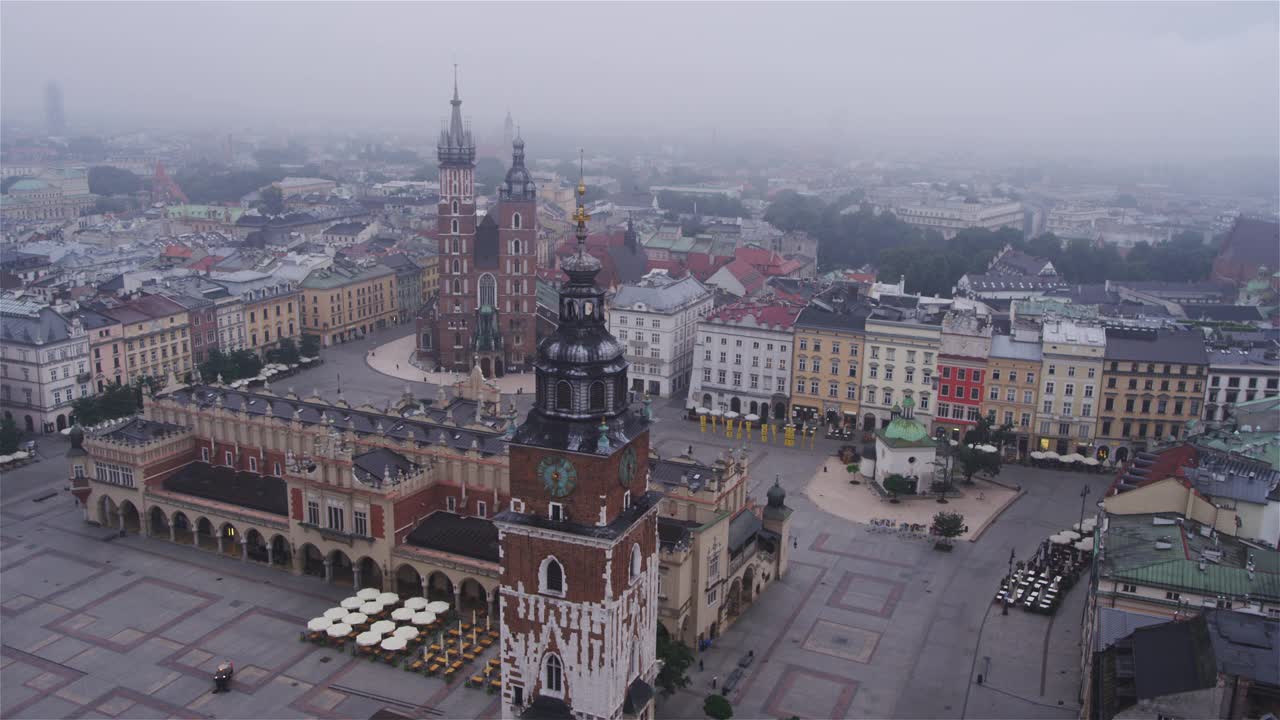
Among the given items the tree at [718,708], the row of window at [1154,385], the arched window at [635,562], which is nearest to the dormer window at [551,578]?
the arched window at [635,562]

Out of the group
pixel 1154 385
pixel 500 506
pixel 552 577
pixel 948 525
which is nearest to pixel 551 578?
pixel 552 577

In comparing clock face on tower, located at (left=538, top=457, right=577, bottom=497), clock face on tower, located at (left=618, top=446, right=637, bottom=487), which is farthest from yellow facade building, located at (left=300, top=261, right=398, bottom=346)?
clock face on tower, located at (left=618, top=446, right=637, bottom=487)

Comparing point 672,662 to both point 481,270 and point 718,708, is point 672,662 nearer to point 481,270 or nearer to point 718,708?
point 718,708

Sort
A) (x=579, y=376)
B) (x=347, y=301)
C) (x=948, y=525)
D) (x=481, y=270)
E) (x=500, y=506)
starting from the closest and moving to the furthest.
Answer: (x=579, y=376) → (x=500, y=506) → (x=948, y=525) → (x=481, y=270) → (x=347, y=301)

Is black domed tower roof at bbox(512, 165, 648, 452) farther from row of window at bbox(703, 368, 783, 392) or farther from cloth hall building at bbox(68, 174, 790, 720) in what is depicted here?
row of window at bbox(703, 368, 783, 392)

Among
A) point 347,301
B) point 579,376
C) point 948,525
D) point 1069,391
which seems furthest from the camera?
point 347,301

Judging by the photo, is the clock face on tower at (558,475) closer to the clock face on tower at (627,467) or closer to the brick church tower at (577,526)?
the brick church tower at (577,526)
